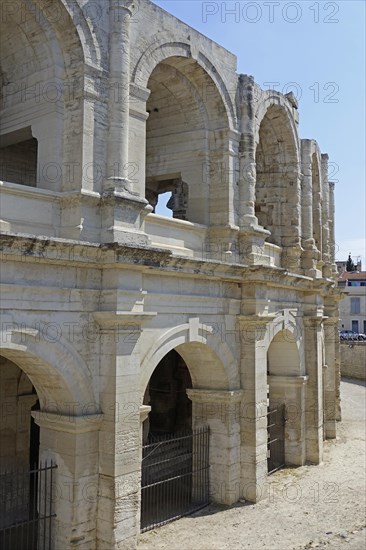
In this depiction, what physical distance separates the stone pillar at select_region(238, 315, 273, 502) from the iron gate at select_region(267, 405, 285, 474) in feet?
9.11

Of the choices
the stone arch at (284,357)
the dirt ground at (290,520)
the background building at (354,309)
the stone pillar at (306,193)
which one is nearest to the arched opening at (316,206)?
the stone pillar at (306,193)

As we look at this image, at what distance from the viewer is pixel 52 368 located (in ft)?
26.3

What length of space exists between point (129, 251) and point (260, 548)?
5.54m

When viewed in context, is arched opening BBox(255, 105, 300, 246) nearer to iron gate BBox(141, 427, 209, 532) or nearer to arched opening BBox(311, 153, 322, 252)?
arched opening BBox(311, 153, 322, 252)

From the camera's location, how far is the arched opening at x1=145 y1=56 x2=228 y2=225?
11.6 meters

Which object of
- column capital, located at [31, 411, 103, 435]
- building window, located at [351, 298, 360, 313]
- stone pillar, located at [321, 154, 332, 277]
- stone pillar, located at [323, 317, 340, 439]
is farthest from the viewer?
building window, located at [351, 298, 360, 313]

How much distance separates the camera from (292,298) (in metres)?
14.4

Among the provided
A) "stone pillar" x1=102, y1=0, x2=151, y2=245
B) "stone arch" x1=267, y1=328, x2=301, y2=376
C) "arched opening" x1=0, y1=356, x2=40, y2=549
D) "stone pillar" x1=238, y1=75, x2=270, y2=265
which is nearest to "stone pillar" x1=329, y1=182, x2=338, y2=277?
"stone arch" x1=267, y1=328, x2=301, y2=376

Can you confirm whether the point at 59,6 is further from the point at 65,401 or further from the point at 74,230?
the point at 65,401

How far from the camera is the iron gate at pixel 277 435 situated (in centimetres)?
1463

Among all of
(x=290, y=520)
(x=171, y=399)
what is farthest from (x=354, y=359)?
(x=290, y=520)

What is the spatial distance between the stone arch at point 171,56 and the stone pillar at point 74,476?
5.63 meters

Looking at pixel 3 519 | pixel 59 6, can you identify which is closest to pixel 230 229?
pixel 59 6

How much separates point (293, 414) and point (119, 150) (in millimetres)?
8819
